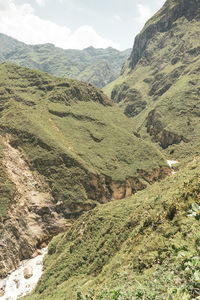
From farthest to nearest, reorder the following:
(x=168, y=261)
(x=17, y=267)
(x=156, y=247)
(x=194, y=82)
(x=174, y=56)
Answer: (x=174, y=56), (x=194, y=82), (x=17, y=267), (x=156, y=247), (x=168, y=261)

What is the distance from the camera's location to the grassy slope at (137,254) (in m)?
5.55

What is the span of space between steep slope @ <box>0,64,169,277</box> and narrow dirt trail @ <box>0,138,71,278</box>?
151 mm

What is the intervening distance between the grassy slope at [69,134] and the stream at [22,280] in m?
12.5

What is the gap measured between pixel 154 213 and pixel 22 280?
25764 millimetres

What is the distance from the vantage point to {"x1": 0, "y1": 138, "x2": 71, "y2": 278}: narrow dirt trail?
3485 cm

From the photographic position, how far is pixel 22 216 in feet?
124

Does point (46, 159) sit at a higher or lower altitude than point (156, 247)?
higher

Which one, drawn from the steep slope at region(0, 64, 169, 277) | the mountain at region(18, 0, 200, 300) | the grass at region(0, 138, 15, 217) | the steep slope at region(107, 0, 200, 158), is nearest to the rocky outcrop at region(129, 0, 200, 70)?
the steep slope at region(107, 0, 200, 158)

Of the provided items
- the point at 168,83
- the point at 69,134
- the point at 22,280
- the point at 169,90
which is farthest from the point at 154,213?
the point at 168,83

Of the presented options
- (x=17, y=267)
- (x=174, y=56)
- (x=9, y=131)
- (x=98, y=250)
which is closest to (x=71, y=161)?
(x=9, y=131)

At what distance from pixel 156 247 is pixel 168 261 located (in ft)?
8.50

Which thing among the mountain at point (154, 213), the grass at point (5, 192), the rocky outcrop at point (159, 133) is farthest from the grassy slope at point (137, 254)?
the rocky outcrop at point (159, 133)

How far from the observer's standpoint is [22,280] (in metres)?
31.3

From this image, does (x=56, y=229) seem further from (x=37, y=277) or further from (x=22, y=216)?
(x=37, y=277)
